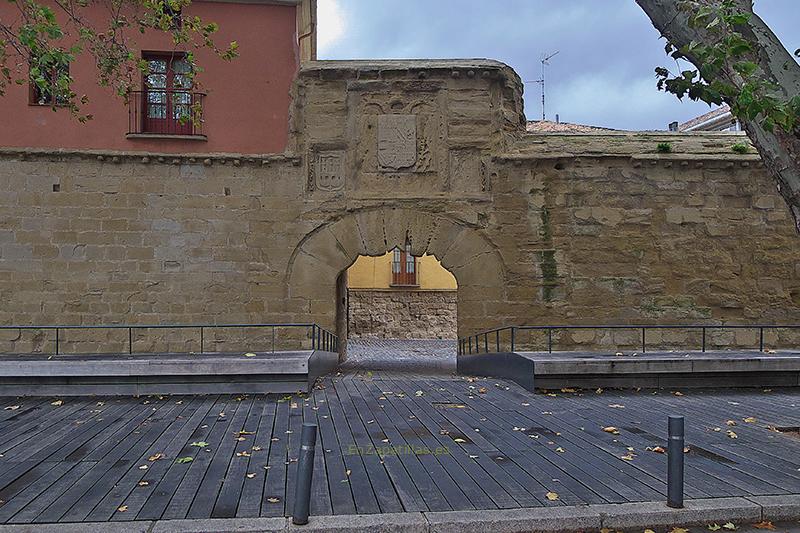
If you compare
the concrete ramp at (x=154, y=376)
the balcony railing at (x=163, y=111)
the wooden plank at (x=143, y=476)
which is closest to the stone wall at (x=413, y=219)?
the balcony railing at (x=163, y=111)

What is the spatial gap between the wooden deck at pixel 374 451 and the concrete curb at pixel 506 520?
14 cm

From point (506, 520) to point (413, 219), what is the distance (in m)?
8.98

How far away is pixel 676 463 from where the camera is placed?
3.53m

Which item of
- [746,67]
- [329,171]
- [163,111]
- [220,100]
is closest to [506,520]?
[746,67]

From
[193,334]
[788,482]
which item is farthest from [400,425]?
[193,334]

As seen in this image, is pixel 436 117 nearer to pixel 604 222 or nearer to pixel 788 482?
pixel 604 222

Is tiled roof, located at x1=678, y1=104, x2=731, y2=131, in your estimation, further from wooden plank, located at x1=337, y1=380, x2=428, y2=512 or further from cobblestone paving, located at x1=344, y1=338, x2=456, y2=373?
wooden plank, located at x1=337, y1=380, x2=428, y2=512

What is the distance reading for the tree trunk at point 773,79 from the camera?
4113 millimetres

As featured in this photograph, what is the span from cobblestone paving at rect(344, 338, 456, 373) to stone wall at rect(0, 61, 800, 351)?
2648 mm

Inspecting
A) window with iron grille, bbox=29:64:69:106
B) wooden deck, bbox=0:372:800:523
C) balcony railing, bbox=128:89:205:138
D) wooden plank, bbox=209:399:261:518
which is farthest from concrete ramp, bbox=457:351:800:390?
balcony railing, bbox=128:89:205:138

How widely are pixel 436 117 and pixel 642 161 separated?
4.15m

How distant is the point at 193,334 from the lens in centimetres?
1178

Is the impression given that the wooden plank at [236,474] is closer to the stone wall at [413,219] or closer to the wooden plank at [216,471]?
the wooden plank at [216,471]

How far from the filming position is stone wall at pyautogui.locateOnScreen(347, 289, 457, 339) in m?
25.3
